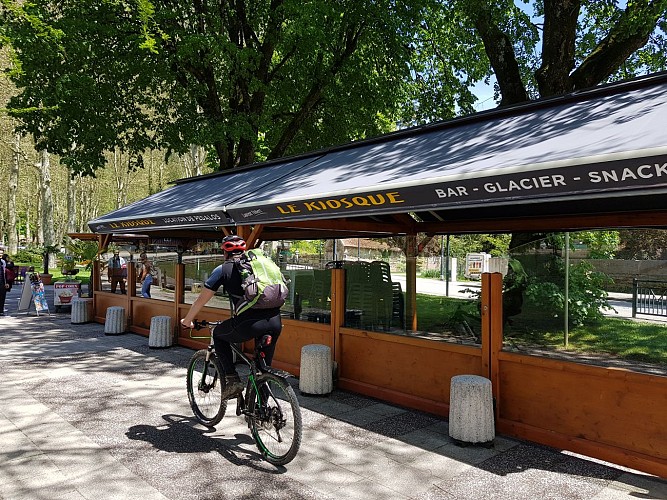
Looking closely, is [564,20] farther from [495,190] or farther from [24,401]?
[24,401]

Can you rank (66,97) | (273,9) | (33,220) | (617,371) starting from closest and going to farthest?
(617,371)
(66,97)
(273,9)
(33,220)

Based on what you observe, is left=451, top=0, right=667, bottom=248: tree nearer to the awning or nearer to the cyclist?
the awning

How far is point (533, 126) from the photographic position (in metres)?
5.91

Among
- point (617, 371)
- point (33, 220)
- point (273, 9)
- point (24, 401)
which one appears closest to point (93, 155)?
point (273, 9)

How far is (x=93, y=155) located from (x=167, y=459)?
13628mm

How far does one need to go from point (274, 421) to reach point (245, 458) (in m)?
0.48

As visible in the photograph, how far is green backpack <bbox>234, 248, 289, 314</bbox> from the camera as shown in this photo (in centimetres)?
450

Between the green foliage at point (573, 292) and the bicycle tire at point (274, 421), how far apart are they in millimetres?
3103

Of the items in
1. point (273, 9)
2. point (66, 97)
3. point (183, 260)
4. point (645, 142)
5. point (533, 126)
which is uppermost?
point (273, 9)

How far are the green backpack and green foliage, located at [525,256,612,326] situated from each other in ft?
10.0

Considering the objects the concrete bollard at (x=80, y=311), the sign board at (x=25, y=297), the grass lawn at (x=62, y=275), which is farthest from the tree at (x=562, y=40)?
the grass lawn at (x=62, y=275)

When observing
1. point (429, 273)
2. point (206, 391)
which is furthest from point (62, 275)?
point (206, 391)

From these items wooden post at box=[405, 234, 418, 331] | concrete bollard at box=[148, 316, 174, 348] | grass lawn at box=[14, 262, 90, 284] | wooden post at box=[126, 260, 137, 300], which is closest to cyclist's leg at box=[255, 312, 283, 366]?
wooden post at box=[405, 234, 418, 331]

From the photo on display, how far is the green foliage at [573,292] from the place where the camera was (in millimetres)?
5449
